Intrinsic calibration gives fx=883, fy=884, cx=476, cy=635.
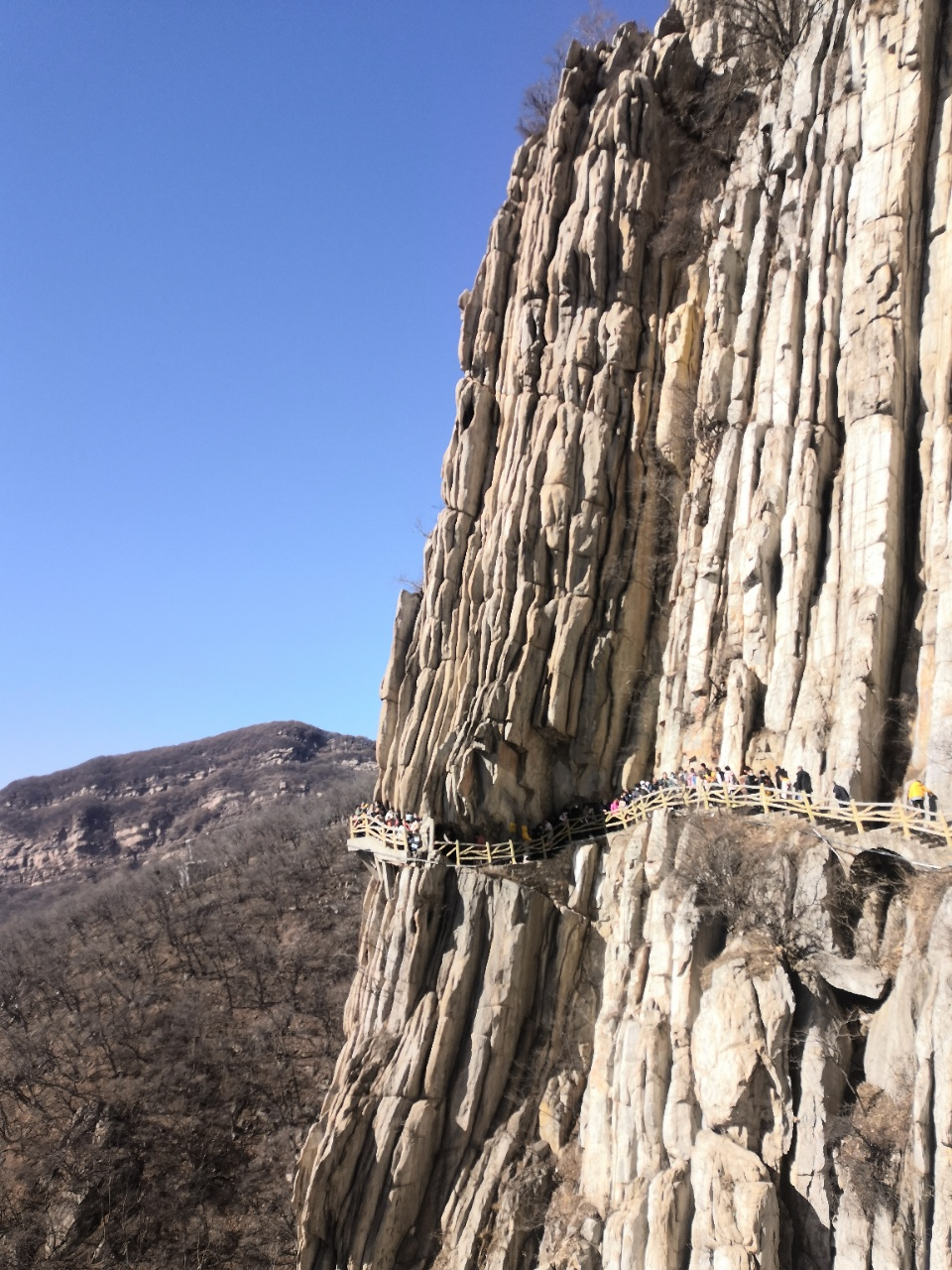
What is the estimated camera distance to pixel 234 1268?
23016mm

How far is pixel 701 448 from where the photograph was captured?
22922 millimetres

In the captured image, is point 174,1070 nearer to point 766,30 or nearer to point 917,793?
point 917,793

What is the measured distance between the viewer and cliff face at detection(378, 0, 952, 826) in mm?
17578

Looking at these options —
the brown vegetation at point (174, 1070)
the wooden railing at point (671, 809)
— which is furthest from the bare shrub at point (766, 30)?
the brown vegetation at point (174, 1070)

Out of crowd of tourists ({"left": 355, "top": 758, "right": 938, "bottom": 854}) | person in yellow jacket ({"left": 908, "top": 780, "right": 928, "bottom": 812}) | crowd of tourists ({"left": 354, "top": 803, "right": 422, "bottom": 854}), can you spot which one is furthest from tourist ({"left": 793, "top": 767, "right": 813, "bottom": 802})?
crowd of tourists ({"left": 354, "top": 803, "right": 422, "bottom": 854})

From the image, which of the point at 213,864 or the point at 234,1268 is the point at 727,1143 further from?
the point at 213,864

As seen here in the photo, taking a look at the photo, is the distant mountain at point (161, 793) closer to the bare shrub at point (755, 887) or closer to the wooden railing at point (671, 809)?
the wooden railing at point (671, 809)

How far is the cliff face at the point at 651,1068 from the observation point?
463 inches

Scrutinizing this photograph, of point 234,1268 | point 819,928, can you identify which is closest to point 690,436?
point 819,928

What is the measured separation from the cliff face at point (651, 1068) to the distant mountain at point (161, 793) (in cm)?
5990

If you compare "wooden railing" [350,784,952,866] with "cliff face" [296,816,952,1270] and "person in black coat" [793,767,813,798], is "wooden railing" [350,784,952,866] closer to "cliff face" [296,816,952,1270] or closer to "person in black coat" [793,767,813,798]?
"person in black coat" [793,767,813,798]

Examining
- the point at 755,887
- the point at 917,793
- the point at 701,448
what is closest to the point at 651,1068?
the point at 755,887

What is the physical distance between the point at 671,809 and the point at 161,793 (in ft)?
329

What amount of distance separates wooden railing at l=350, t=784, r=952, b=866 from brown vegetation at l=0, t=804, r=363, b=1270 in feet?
36.8
